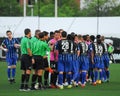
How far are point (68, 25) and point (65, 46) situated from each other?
107 feet

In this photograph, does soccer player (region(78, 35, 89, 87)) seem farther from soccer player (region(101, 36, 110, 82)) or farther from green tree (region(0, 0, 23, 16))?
green tree (region(0, 0, 23, 16))

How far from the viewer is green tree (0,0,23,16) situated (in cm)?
6614

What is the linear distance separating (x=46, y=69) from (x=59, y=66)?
0.66 metres

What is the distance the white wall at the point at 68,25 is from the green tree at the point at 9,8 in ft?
30.2

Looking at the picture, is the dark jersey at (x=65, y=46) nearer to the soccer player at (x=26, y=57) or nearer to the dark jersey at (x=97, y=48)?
the soccer player at (x=26, y=57)

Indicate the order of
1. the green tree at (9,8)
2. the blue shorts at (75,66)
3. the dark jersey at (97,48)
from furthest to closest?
the green tree at (9,8)
the dark jersey at (97,48)
the blue shorts at (75,66)

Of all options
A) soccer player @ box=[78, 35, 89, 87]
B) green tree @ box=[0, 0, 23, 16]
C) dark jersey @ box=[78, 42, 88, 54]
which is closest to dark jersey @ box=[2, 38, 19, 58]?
soccer player @ box=[78, 35, 89, 87]

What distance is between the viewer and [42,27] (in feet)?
181

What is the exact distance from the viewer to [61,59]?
23.4m

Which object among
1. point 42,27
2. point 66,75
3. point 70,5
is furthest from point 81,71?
point 70,5

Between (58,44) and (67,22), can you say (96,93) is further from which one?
(67,22)

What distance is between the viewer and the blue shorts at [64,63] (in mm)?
23359

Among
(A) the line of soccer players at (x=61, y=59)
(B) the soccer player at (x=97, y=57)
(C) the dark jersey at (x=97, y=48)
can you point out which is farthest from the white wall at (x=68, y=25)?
(C) the dark jersey at (x=97, y=48)

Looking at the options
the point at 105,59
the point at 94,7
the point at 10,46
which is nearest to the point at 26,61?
the point at 10,46
